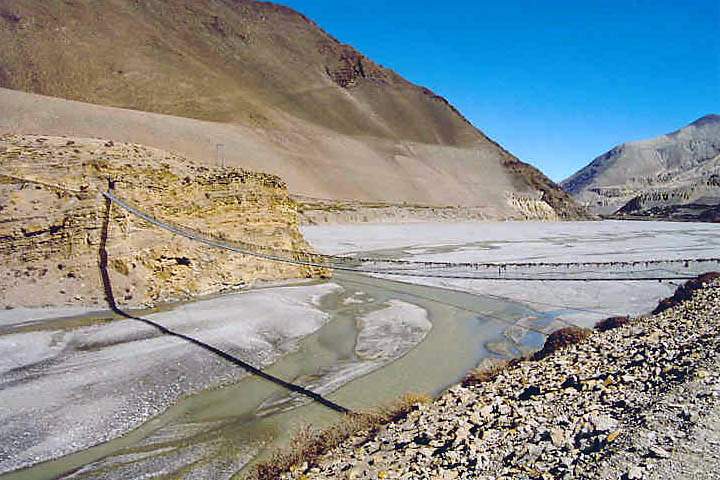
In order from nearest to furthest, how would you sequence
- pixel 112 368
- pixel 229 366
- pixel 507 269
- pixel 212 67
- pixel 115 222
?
1. pixel 112 368
2. pixel 229 366
3. pixel 115 222
4. pixel 507 269
5. pixel 212 67

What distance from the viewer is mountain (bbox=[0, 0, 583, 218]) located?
6550 cm

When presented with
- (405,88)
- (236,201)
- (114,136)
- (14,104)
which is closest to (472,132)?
(405,88)

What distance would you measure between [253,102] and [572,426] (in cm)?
8756

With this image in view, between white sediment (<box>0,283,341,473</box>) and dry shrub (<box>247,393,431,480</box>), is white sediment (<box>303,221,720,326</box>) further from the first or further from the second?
dry shrub (<box>247,393,431,480</box>)

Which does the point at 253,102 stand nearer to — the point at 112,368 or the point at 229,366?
the point at 229,366

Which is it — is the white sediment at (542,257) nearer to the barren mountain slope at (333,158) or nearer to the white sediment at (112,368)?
the white sediment at (112,368)

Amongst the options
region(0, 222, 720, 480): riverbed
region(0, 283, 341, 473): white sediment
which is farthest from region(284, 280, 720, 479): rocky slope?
region(0, 283, 341, 473): white sediment

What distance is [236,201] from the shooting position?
679 inches

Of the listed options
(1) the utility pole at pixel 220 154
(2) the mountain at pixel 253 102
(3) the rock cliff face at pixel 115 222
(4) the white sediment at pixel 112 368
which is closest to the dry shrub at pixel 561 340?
(4) the white sediment at pixel 112 368

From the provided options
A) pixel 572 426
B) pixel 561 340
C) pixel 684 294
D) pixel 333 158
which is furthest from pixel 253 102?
pixel 572 426

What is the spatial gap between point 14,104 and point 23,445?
60.4 m

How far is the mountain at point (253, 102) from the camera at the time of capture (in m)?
65.5

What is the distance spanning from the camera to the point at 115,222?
535 inches

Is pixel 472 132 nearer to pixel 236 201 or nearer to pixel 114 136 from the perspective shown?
pixel 114 136
